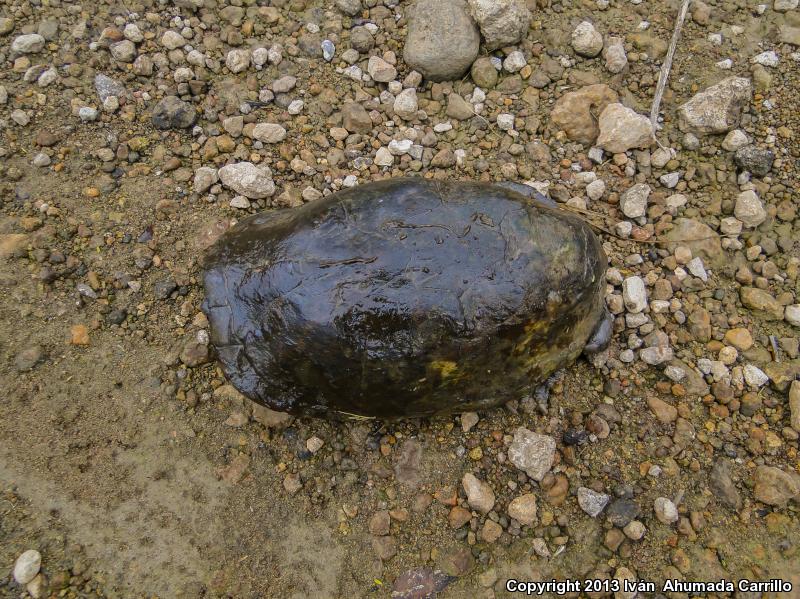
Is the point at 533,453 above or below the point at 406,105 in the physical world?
below

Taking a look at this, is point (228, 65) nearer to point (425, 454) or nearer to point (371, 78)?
point (371, 78)

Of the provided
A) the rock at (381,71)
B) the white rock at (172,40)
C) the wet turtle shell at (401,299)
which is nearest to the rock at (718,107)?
the wet turtle shell at (401,299)

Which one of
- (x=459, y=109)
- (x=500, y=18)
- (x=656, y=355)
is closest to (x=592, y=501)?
(x=656, y=355)

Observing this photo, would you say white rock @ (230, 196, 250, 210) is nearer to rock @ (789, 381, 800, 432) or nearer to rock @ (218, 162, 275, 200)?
rock @ (218, 162, 275, 200)

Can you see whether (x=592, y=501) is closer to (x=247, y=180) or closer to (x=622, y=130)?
(x=622, y=130)

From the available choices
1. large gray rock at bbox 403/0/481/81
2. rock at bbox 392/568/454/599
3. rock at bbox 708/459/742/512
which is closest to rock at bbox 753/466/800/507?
rock at bbox 708/459/742/512

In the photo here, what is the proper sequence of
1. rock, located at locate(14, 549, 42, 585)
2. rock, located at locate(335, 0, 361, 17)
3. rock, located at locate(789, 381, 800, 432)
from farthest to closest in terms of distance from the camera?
1. rock, located at locate(335, 0, 361, 17)
2. rock, located at locate(789, 381, 800, 432)
3. rock, located at locate(14, 549, 42, 585)
